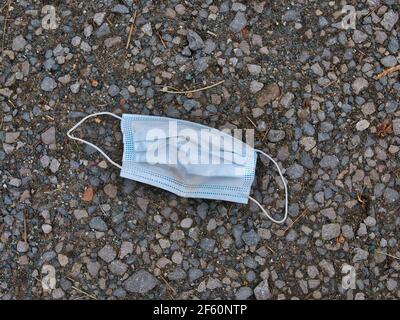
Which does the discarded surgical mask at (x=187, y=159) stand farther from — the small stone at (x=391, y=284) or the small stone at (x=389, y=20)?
the small stone at (x=389, y=20)

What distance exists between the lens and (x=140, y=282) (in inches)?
121

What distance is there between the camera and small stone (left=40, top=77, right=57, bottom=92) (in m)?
3.17

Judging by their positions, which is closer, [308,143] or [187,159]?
[187,159]

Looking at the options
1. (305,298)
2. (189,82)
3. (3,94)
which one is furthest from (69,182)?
(305,298)

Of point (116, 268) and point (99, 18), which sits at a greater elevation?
point (99, 18)

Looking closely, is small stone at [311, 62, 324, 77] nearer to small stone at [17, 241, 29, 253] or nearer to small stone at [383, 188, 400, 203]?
small stone at [383, 188, 400, 203]

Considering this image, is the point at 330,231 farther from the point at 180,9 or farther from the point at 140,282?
the point at 180,9

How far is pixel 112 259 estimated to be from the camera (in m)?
3.07

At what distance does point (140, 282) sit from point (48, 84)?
118 cm

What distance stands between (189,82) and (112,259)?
1032 millimetres

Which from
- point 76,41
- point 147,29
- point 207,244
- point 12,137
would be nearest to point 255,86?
point 147,29

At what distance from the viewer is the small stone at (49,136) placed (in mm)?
3135
